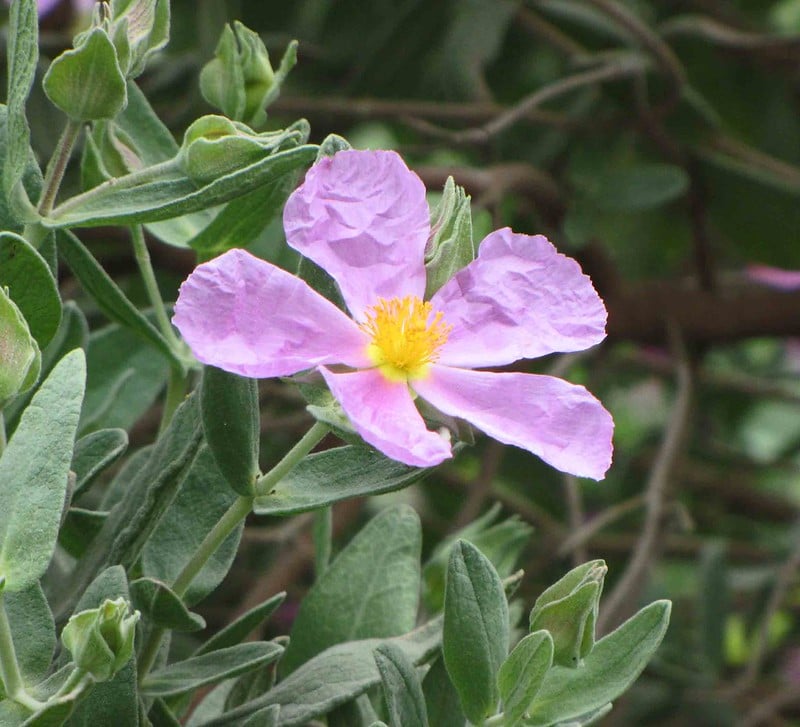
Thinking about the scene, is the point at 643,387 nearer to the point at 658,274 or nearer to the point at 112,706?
the point at 658,274

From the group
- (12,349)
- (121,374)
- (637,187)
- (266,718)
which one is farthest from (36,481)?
(637,187)

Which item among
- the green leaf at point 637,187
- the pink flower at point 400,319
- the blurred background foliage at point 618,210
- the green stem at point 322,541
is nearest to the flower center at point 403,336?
the pink flower at point 400,319

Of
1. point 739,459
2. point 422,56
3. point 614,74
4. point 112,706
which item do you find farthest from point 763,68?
point 112,706

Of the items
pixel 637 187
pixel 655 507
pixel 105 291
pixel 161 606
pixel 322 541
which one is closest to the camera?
pixel 161 606

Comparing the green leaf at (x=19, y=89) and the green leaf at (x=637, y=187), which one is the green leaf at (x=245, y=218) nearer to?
the green leaf at (x=19, y=89)

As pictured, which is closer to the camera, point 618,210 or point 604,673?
point 604,673

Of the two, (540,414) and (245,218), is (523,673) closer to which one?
(540,414)

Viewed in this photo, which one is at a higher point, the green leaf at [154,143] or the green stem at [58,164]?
the green stem at [58,164]
